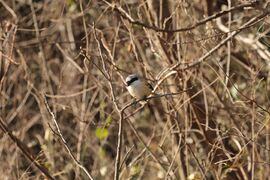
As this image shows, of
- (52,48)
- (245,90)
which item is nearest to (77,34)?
(52,48)

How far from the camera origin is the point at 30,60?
351 inches

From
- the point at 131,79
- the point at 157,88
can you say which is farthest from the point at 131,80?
the point at 157,88

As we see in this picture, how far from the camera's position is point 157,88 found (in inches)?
187

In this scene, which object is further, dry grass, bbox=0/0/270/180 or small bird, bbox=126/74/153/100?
small bird, bbox=126/74/153/100

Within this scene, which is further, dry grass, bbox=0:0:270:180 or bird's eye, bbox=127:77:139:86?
bird's eye, bbox=127:77:139:86

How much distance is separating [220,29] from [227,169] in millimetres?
1345

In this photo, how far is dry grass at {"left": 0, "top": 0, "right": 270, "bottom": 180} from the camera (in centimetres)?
438

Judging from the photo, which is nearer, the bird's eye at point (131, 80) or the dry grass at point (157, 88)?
the dry grass at point (157, 88)

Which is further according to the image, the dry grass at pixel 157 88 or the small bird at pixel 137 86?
the small bird at pixel 137 86

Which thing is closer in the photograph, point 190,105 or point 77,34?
point 190,105

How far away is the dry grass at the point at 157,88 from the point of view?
4375 millimetres

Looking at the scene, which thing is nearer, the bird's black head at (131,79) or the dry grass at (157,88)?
the dry grass at (157,88)

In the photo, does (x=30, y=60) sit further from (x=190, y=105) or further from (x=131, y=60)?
(x=190, y=105)

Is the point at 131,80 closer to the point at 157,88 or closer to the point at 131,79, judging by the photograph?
the point at 131,79
